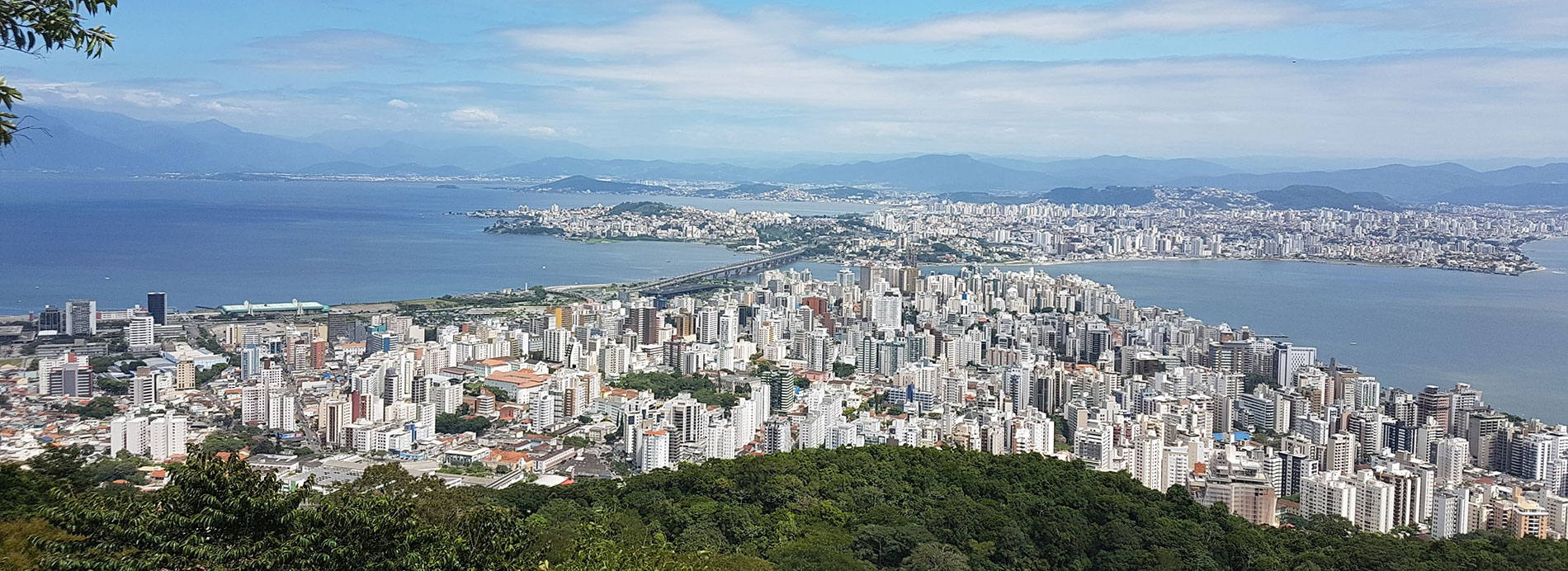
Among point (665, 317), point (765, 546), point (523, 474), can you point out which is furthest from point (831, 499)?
point (665, 317)

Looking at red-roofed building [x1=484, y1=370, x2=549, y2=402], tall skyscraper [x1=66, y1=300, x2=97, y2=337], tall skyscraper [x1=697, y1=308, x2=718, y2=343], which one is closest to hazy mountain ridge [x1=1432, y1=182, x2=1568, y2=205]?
tall skyscraper [x1=697, y1=308, x2=718, y2=343]

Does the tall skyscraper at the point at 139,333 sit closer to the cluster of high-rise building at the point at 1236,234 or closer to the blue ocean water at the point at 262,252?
the blue ocean water at the point at 262,252

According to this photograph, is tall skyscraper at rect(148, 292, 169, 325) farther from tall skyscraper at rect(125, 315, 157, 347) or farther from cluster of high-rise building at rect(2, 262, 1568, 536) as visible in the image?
tall skyscraper at rect(125, 315, 157, 347)

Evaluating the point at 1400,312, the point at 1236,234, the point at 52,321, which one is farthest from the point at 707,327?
the point at 1236,234

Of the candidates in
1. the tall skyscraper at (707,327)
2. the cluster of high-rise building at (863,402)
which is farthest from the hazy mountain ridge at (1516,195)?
the tall skyscraper at (707,327)

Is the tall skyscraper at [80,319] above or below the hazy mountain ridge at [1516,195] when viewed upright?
below

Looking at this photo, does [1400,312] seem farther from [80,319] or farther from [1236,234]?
[80,319]
